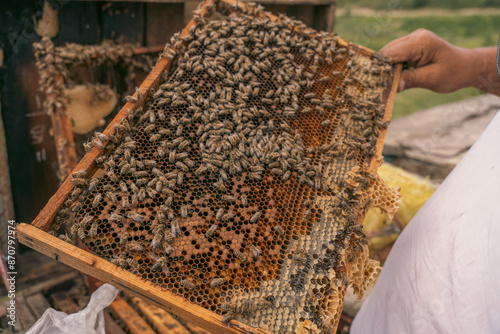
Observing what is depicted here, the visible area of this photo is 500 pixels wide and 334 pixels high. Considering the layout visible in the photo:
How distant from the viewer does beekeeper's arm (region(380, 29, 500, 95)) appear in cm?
353

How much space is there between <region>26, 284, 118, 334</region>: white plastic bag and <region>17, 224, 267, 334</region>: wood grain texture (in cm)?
89

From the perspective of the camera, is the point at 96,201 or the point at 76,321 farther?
the point at 76,321

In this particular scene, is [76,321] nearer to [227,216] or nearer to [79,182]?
[79,182]

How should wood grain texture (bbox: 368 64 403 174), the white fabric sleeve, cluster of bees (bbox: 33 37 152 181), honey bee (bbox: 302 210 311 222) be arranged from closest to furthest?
the white fabric sleeve < honey bee (bbox: 302 210 311 222) < wood grain texture (bbox: 368 64 403 174) < cluster of bees (bbox: 33 37 152 181)

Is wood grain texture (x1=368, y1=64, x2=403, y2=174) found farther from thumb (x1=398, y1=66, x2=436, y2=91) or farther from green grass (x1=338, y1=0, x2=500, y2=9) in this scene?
green grass (x1=338, y1=0, x2=500, y2=9)

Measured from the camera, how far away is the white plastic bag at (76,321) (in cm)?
261

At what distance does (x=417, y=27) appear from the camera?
51.1 feet

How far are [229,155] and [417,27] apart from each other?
16415mm

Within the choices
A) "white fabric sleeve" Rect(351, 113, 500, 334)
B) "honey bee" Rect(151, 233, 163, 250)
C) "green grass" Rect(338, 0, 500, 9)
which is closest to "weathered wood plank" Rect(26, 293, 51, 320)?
"honey bee" Rect(151, 233, 163, 250)

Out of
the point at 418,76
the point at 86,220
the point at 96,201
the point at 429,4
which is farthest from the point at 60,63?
the point at 429,4

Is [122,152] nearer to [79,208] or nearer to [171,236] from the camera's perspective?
[79,208]

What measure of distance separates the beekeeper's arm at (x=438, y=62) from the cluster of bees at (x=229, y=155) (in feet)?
1.12

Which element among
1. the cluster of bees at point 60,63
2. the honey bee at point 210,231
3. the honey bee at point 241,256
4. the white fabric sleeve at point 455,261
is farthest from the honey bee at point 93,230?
the white fabric sleeve at point 455,261

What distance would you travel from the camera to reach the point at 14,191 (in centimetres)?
408
